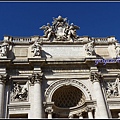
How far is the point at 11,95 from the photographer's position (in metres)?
14.6

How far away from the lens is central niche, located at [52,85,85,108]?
49.7ft

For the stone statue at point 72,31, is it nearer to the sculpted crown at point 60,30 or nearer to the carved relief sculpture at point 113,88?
the sculpted crown at point 60,30

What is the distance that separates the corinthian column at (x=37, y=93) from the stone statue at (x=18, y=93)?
82 cm

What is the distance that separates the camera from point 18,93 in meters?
14.6

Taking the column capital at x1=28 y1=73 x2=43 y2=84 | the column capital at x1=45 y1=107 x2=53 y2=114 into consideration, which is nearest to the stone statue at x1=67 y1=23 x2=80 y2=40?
the column capital at x1=28 y1=73 x2=43 y2=84

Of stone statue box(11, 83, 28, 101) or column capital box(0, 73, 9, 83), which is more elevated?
column capital box(0, 73, 9, 83)

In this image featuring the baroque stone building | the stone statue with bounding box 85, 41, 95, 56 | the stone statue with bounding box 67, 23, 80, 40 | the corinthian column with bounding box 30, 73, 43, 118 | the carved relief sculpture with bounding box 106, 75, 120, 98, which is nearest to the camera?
the corinthian column with bounding box 30, 73, 43, 118

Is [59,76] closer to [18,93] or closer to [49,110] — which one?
[49,110]

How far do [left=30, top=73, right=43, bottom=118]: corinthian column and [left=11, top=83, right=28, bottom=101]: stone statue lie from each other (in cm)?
82

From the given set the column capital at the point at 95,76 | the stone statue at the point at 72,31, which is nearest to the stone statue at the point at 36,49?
the stone statue at the point at 72,31

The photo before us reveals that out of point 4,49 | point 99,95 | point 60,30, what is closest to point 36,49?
point 4,49

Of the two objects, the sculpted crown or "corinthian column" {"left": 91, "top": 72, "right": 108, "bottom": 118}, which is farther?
the sculpted crown

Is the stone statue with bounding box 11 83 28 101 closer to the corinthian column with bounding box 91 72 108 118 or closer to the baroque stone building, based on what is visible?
the baroque stone building

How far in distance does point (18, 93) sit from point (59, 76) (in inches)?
124
